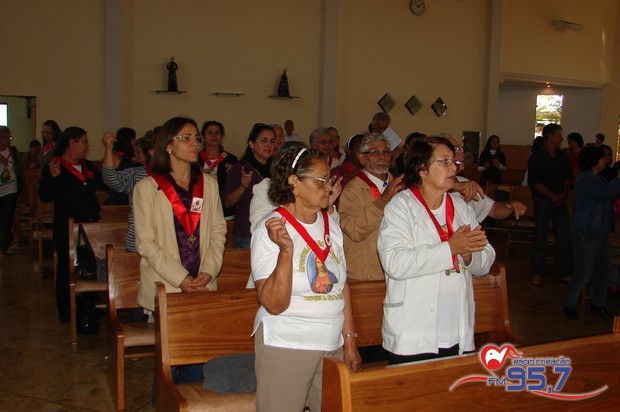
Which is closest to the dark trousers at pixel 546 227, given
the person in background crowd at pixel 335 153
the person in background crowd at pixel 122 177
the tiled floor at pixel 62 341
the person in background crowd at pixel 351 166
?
the tiled floor at pixel 62 341

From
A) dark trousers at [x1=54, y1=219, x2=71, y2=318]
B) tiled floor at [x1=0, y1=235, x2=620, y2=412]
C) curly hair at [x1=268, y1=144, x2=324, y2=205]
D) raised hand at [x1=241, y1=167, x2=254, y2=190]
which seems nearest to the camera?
curly hair at [x1=268, y1=144, x2=324, y2=205]

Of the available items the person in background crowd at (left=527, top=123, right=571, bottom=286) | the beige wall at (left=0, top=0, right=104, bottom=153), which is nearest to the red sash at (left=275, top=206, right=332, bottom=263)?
the person in background crowd at (left=527, top=123, right=571, bottom=286)

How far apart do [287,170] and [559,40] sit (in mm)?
14596

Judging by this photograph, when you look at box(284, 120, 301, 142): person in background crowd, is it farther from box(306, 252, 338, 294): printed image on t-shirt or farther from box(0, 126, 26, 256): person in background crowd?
box(306, 252, 338, 294): printed image on t-shirt

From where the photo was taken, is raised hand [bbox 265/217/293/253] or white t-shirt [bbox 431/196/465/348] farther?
white t-shirt [bbox 431/196/465/348]

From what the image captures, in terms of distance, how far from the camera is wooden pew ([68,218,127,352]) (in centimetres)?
495

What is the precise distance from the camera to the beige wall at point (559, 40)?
47.1 ft

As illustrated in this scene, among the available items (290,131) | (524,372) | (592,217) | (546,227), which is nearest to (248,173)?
(524,372)

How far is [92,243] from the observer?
5172mm

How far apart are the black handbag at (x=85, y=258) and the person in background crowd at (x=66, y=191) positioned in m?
0.41

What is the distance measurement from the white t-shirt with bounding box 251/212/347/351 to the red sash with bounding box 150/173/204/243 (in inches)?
44.9

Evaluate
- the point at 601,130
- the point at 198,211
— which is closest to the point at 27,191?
the point at 198,211

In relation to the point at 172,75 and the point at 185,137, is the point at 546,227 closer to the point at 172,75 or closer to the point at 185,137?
the point at 185,137

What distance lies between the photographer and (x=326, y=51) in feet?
39.1
